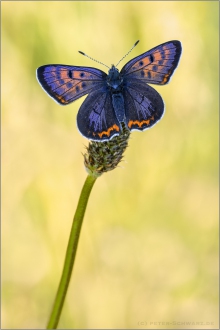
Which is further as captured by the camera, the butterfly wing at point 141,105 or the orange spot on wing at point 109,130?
the butterfly wing at point 141,105

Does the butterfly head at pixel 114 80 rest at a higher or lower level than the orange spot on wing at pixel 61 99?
higher

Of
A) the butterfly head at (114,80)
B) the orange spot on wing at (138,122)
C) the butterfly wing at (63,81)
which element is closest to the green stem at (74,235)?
the orange spot on wing at (138,122)

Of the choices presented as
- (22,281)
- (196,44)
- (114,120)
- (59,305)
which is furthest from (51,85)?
(196,44)

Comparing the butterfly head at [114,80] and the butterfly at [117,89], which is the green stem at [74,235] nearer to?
the butterfly at [117,89]

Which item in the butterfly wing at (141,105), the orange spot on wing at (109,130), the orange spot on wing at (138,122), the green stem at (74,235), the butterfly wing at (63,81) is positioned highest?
the butterfly wing at (63,81)

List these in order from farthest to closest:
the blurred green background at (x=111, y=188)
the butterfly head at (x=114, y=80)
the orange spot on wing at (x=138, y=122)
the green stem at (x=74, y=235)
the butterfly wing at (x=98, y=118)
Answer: the blurred green background at (x=111, y=188)
the butterfly head at (x=114, y=80)
the orange spot on wing at (x=138, y=122)
the butterfly wing at (x=98, y=118)
the green stem at (x=74, y=235)
